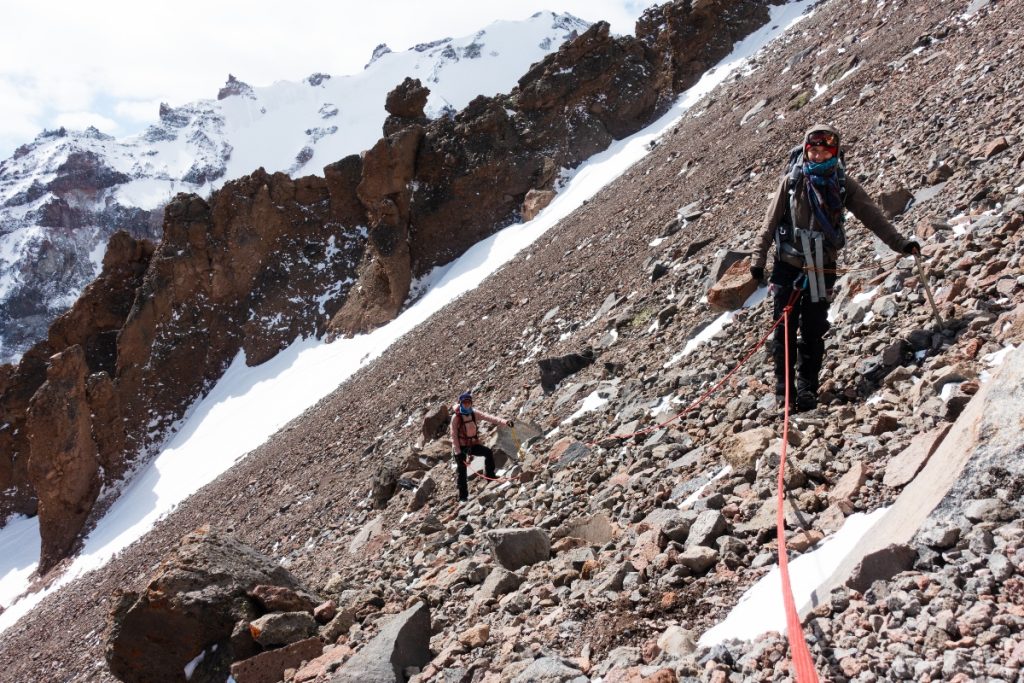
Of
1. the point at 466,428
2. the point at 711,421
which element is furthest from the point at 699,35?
the point at 711,421

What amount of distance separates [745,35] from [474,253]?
21.4 m

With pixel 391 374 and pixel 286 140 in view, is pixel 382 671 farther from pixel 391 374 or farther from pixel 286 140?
pixel 286 140

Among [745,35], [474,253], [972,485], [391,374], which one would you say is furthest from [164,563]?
[745,35]

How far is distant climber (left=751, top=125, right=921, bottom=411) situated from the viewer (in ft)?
17.2

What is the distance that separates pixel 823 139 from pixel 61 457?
4245 cm

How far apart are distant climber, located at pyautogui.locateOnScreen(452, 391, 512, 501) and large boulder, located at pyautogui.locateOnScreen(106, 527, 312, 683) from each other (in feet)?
9.50

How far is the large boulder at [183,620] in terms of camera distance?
6.62 meters

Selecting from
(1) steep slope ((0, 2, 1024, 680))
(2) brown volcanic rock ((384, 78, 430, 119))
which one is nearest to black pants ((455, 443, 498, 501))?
(1) steep slope ((0, 2, 1024, 680))

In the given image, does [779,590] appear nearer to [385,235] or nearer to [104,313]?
[385,235]

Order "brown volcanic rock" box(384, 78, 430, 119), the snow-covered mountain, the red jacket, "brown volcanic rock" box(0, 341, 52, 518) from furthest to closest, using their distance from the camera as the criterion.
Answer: the snow-covered mountain < "brown volcanic rock" box(0, 341, 52, 518) < "brown volcanic rock" box(384, 78, 430, 119) < the red jacket

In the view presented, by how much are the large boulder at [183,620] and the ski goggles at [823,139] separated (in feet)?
22.5

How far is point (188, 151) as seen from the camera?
172125 mm

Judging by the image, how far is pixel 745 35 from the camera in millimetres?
38812

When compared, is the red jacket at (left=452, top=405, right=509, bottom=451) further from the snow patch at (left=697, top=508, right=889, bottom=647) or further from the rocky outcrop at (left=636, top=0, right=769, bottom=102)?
the rocky outcrop at (left=636, top=0, right=769, bottom=102)
